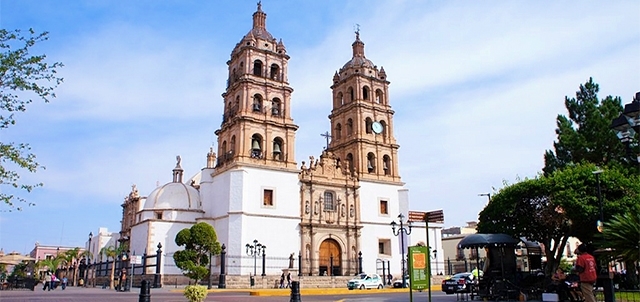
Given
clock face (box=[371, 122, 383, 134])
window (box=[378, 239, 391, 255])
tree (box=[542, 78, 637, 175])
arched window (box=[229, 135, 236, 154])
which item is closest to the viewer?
tree (box=[542, 78, 637, 175])

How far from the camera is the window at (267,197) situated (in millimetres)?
37878

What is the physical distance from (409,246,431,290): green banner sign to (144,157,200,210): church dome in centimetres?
3030

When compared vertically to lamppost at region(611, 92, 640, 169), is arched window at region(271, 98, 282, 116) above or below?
above

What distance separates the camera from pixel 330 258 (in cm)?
3956

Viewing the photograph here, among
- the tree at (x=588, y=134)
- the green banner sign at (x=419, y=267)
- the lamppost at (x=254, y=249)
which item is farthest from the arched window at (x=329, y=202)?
the green banner sign at (x=419, y=267)

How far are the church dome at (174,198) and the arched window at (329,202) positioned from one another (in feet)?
32.1

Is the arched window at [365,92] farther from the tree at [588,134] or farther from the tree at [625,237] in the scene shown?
the tree at [625,237]

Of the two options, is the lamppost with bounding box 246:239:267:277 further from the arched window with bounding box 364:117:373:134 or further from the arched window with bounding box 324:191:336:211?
the arched window with bounding box 364:117:373:134

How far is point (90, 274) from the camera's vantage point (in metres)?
49.9

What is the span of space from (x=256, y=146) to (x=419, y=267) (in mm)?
28630

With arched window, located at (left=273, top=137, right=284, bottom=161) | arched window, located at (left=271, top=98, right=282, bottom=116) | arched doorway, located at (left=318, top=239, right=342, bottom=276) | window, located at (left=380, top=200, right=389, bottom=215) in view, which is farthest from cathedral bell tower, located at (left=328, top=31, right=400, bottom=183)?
arched window, located at (left=271, top=98, right=282, bottom=116)

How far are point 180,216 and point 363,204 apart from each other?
14.3 metres

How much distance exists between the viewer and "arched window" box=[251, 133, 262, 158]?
38.8 metres

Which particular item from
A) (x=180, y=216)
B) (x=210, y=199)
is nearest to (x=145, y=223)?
(x=180, y=216)
